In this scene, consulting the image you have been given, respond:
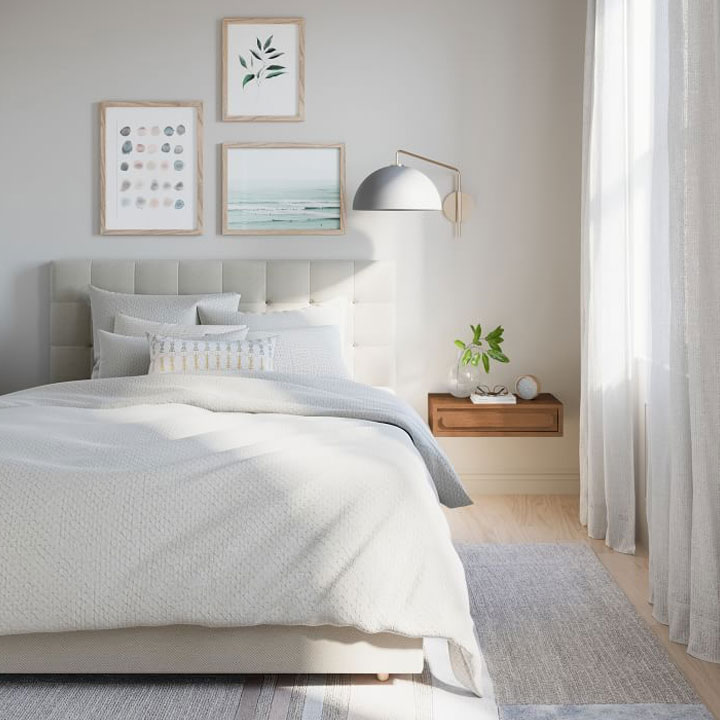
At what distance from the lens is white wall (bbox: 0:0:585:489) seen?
4812 millimetres

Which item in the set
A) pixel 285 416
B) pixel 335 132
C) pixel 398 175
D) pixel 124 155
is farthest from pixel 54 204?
pixel 285 416

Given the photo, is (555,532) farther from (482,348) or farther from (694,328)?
(694,328)

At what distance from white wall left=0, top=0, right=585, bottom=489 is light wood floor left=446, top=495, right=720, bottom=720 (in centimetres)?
24

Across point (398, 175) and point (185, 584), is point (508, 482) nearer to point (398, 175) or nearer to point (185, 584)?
point (398, 175)

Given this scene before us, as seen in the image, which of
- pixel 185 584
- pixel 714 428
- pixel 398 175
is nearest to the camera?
pixel 185 584

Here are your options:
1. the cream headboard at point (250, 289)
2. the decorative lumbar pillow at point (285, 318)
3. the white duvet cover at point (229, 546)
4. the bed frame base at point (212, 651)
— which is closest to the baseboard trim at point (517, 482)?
the cream headboard at point (250, 289)

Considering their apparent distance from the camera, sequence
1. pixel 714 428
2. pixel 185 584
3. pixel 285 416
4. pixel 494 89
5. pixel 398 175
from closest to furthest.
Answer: pixel 185 584
pixel 714 428
pixel 285 416
pixel 398 175
pixel 494 89

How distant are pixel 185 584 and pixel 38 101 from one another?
337cm

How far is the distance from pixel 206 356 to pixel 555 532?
1716 mm

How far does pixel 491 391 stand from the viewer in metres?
4.82

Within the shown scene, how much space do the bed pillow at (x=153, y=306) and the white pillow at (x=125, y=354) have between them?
25cm

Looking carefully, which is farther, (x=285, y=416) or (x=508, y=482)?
(x=508, y=482)

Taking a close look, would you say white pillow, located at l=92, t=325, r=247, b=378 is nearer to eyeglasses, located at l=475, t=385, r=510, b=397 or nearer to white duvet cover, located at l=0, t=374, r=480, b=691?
eyeglasses, located at l=475, t=385, r=510, b=397

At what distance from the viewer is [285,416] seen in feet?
10.7
